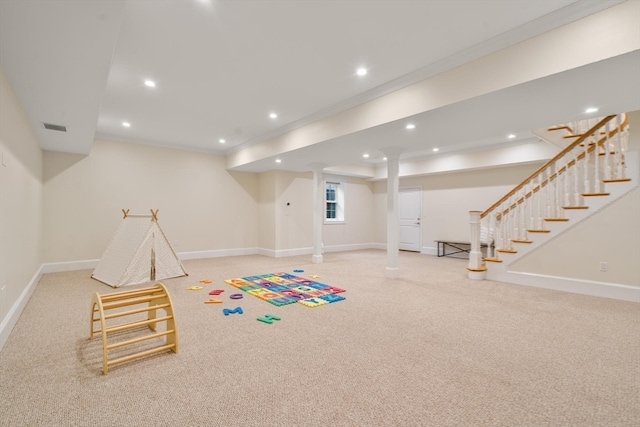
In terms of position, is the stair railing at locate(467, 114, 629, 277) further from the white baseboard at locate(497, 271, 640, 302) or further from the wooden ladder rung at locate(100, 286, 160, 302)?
the wooden ladder rung at locate(100, 286, 160, 302)

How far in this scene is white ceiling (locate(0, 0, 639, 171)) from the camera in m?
2.39

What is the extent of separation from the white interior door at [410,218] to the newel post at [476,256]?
3491 millimetres

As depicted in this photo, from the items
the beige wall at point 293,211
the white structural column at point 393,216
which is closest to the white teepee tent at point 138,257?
the beige wall at point 293,211

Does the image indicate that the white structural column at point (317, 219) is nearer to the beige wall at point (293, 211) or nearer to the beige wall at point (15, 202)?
the beige wall at point (293, 211)

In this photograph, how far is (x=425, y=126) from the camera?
422 cm

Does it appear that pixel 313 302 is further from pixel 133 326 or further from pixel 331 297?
pixel 133 326

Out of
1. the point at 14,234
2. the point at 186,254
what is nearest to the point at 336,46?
the point at 14,234

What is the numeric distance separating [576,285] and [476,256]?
145 centimetres

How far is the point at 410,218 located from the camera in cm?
943

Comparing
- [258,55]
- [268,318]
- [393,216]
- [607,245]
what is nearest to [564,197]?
[607,245]

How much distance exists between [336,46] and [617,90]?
2.93 metres

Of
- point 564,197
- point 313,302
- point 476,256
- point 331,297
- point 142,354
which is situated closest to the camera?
point 142,354

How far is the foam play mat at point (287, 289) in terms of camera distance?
13.2 ft

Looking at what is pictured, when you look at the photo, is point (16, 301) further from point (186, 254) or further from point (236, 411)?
point (186, 254)
